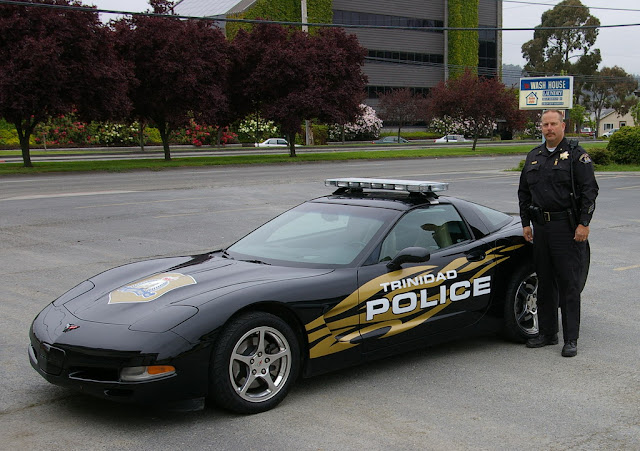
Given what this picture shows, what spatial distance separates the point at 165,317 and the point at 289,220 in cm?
188

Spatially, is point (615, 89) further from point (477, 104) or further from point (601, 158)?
point (601, 158)

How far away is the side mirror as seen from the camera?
511 centimetres

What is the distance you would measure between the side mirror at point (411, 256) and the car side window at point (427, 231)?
138 millimetres

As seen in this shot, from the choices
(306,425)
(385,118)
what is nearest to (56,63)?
(306,425)

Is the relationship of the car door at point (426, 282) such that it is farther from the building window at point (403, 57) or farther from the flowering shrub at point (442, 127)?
the building window at point (403, 57)

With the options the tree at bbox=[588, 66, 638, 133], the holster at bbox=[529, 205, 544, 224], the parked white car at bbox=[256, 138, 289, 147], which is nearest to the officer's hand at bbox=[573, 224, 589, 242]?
the holster at bbox=[529, 205, 544, 224]

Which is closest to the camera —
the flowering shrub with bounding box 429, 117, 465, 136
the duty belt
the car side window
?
the car side window

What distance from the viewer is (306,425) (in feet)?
14.1

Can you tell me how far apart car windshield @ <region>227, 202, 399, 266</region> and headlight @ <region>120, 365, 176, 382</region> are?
1414 millimetres

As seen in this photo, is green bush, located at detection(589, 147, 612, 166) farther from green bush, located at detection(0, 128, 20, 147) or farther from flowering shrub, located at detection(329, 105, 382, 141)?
flowering shrub, located at detection(329, 105, 382, 141)

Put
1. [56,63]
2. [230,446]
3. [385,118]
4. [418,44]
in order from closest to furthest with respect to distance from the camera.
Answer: [230,446] < [56,63] < [385,118] < [418,44]

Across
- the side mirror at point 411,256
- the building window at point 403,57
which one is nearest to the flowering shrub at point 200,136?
the building window at point 403,57

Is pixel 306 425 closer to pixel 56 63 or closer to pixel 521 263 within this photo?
pixel 521 263

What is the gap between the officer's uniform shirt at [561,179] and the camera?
18.4ft
